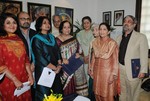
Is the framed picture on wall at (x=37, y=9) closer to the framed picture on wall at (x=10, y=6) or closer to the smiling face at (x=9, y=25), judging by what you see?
the framed picture on wall at (x=10, y=6)

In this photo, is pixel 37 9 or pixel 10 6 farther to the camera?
pixel 37 9

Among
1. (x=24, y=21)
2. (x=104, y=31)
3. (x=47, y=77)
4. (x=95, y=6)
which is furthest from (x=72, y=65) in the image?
(x=95, y=6)

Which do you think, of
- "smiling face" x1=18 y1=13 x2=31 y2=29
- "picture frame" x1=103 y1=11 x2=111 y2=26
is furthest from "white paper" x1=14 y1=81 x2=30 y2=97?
"picture frame" x1=103 y1=11 x2=111 y2=26

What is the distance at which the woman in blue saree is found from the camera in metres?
2.47

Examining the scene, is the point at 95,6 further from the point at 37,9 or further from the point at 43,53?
the point at 43,53

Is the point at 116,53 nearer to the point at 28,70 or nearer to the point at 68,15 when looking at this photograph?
the point at 28,70

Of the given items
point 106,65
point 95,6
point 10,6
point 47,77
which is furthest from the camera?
point 95,6

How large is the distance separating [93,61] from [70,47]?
1.41 ft

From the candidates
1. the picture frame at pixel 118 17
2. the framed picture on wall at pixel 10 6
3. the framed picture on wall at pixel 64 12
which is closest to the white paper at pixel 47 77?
the framed picture on wall at pixel 10 6

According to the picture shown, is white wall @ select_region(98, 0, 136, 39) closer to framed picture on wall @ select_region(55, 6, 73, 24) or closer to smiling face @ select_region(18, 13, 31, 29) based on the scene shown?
framed picture on wall @ select_region(55, 6, 73, 24)

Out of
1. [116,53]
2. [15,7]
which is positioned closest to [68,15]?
[15,7]

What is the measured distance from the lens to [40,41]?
8.11 feet

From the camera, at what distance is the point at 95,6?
5590 mm

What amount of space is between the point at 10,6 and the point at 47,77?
2.16m
